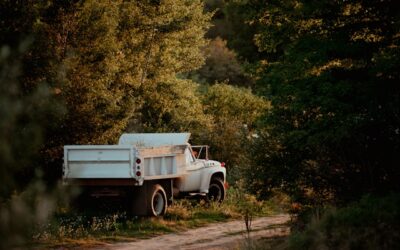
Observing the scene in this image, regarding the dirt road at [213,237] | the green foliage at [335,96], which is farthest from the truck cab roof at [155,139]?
the green foliage at [335,96]

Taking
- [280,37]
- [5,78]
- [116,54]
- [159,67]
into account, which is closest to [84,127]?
[116,54]

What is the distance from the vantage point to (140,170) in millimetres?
15938

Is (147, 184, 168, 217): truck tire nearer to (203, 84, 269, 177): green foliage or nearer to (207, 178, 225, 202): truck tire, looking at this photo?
(207, 178, 225, 202): truck tire

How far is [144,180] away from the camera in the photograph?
16734 mm

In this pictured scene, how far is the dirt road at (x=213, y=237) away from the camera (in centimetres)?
1380

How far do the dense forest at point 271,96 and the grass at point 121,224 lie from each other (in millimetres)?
1337

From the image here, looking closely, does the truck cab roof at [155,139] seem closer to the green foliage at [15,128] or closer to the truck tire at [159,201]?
the truck tire at [159,201]

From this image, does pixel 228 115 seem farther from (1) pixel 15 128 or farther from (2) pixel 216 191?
(1) pixel 15 128

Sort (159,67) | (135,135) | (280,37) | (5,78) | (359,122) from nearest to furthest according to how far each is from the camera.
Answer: (5,78) < (359,122) < (280,37) < (135,135) < (159,67)

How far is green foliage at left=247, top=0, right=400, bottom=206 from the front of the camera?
10.8 metres

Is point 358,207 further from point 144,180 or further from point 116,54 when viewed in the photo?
point 116,54

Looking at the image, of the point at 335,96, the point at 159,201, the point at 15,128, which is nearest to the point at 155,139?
the point at 159,201

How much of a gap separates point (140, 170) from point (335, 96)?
254 inches

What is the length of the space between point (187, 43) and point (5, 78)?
18.9 m
